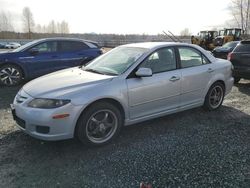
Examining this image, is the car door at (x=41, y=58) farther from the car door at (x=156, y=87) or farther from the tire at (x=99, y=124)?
the tire at (x=99, y=124)

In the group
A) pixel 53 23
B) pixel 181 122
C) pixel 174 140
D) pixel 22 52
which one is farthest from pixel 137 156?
pixel 53 23

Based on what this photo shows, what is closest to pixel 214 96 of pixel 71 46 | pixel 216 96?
pixel 216 96

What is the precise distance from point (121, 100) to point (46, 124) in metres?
1.17

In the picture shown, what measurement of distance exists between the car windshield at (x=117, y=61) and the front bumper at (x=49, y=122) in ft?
3.51

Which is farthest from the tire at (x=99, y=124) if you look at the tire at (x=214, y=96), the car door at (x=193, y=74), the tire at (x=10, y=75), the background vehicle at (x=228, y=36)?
the background vehicle at (x=228, y=36)

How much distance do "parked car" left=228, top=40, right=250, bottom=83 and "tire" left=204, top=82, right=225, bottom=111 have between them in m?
2.52

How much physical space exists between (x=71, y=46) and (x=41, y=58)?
116cm

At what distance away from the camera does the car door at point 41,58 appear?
328 inches

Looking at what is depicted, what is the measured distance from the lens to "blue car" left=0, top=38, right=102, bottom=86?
8188 millimetres

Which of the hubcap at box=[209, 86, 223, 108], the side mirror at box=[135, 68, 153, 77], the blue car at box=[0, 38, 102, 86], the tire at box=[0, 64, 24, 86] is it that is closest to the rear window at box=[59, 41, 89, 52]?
the blue car at box=[0, 38, 102, 86]

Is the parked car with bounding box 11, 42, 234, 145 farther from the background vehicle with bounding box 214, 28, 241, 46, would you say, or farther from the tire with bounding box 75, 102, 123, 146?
the background vehicle with bounding box 214, 28, 241, 46

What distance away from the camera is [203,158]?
3.71 metres

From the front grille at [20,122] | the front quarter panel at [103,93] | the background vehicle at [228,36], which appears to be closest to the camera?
the front quarter panel at [103,93]

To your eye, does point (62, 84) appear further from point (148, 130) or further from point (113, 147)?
point (148, 130)
